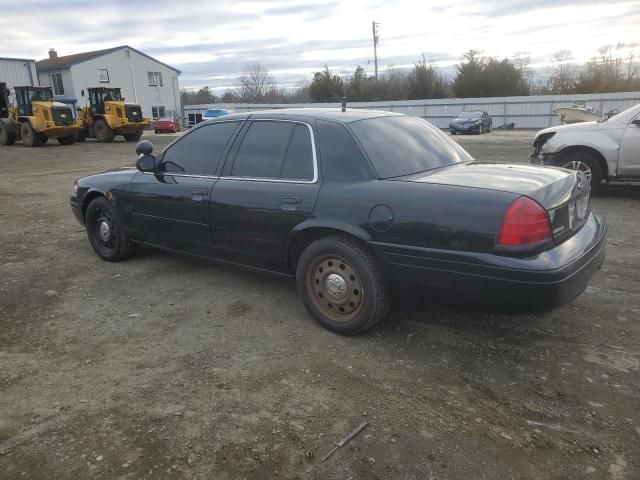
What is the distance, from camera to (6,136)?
2428cm

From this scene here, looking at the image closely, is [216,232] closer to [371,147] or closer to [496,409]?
[371,147]

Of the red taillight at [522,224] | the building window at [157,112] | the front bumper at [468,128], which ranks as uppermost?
the building window at [157,112]

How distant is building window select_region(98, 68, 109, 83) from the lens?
48.2 meters

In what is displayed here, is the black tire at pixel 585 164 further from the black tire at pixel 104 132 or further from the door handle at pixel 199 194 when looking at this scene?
the black tire at pixel 104 132

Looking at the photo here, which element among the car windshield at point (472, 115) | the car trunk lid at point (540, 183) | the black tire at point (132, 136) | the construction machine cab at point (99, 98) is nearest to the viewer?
the car trunk lid at point (540, 183)

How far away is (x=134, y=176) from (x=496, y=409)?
3.90 meters

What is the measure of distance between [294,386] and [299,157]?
5.49 feet

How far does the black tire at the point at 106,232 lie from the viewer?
529 centimetres

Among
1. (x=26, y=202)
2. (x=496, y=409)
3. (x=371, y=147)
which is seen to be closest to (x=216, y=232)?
(x=371, y=147)

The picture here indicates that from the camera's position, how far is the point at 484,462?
236 centimetres

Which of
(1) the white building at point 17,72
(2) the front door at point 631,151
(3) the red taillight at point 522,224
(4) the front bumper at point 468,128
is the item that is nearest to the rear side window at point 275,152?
(3) the red taillight at point 522,224

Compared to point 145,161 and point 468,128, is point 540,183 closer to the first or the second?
point 145,161

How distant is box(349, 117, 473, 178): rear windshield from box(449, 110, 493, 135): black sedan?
2715 centimetres

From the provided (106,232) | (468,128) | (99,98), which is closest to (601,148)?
(106,232)
